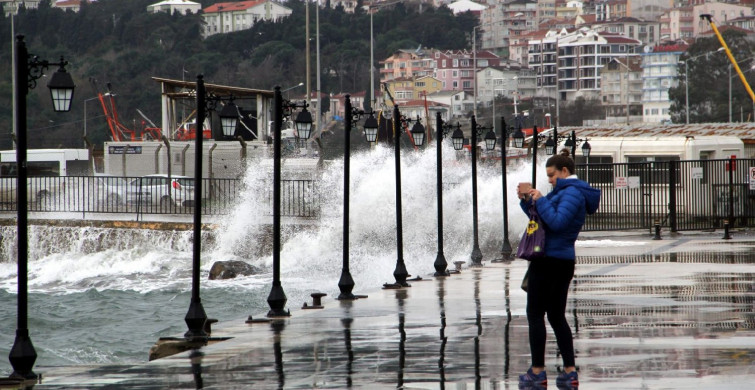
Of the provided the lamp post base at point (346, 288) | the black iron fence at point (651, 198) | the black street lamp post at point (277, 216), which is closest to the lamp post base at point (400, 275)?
the lamp post base at point (346, 288)

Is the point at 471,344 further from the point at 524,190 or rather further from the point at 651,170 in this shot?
the point at 651,170

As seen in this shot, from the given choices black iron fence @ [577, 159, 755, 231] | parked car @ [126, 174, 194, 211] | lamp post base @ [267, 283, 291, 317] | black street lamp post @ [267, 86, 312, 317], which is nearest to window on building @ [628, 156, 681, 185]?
black iron fence @ [577, 159, 755, 231]

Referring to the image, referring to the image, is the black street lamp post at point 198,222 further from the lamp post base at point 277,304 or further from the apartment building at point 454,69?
the apartment building at point 454,69

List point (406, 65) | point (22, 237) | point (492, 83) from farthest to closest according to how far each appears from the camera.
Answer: point (492, 83) → point (406, 65) → point (22, 237)

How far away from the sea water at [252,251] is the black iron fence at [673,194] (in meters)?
3.12

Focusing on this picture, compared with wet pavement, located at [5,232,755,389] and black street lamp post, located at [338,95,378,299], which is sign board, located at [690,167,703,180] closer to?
wet pavement, located at [5,232,755,389]

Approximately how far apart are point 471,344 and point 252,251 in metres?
24.5

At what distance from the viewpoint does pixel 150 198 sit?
4028 centimetres

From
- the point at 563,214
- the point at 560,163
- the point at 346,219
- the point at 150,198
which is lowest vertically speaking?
the point at 150,198

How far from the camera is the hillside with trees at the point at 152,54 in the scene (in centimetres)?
11200

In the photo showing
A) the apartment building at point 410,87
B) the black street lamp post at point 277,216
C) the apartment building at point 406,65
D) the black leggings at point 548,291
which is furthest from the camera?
the apartment building at point 406,65

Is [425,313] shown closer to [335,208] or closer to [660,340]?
[660,340]

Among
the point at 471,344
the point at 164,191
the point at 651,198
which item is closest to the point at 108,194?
the point at 164,191

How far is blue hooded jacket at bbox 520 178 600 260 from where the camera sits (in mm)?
8398
